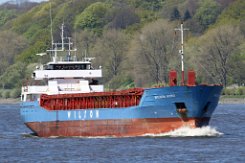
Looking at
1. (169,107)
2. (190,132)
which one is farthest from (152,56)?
(190,132)

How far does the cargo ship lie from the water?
1185 millimetres

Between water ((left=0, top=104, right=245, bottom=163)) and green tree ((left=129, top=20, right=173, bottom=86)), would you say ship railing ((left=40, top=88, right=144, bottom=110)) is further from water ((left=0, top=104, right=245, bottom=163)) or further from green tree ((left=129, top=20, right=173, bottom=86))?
green tree ((left=129, top=20, right=173, bottom=86))

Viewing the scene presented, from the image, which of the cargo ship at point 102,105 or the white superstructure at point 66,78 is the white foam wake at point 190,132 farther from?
the white superstructure at point 66,78

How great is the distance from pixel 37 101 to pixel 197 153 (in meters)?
21.3

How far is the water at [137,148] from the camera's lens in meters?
60.9

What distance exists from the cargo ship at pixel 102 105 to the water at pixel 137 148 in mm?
1185

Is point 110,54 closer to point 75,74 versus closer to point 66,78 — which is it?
point 66,78

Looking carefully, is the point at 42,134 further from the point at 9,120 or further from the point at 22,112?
the point at 9,120

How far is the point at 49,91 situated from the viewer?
82.5 metres

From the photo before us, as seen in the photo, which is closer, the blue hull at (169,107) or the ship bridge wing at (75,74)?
the blue hull at (169,107)

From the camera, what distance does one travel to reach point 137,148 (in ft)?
214

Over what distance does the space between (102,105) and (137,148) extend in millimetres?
10993

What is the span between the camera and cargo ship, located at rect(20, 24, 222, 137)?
71.2 metres

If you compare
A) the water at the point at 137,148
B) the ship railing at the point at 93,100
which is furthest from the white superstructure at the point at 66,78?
the water at the point at 137,148
